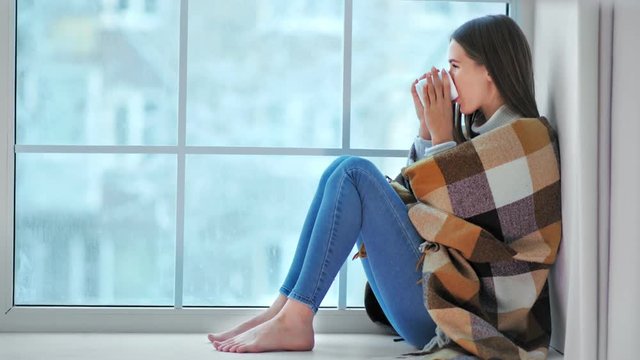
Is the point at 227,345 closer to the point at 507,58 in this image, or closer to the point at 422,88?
the point at 422,88

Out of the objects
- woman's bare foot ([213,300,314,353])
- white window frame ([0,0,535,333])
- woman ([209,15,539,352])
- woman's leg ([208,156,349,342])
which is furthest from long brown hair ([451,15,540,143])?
woman's bare foot ([213,300,314,353])

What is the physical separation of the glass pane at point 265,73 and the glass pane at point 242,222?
0.07 m

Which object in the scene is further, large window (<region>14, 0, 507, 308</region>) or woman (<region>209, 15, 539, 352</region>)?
large window (<region>14, 0, 507, 308</region>)

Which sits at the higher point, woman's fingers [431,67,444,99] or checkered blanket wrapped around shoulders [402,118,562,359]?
woman's fingers [431,67,444,99]

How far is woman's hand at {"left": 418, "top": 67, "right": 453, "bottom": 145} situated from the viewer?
2.34 metres

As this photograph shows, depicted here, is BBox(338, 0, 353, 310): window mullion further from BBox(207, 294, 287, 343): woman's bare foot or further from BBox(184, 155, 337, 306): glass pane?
BBox(207, 294, 287, 343): woman's bare foot

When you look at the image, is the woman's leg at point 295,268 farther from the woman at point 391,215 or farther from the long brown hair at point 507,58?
the long brown hair at point 507,58

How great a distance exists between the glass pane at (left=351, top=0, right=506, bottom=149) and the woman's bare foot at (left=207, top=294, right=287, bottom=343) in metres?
0.55

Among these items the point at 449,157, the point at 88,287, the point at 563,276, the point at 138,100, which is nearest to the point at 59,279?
the point at 88,287

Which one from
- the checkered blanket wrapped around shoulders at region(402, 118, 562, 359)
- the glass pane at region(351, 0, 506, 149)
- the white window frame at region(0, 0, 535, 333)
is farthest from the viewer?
the glass pane at region(351, 0, 506, 149)

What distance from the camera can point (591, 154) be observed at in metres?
1.86

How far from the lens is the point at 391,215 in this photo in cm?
221

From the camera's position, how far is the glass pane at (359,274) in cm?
265

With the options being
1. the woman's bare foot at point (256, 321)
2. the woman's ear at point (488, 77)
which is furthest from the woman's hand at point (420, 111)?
the woman's bare foot at point (256, 321)
